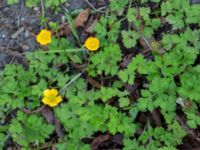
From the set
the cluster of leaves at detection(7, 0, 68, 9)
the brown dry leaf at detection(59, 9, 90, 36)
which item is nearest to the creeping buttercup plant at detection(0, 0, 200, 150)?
the brown dry leaf at detection(59, 9, 90, 36)

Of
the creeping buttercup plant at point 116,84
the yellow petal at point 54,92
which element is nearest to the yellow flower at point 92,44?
the creeping buttercup plant at point 116,84

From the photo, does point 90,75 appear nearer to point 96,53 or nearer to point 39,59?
point 96,53

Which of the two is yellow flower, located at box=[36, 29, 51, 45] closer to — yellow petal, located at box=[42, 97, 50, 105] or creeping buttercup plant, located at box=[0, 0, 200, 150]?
creeping buttercup plant, located at box=[0, 0, 200, 150]

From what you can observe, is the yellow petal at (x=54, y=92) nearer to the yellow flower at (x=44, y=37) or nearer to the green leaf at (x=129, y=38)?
the yellow flower at (x=44, y=37)

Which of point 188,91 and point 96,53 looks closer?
point 188,91

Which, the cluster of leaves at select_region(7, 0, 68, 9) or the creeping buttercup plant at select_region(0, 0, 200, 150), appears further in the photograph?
the cluster of leaves at select_region(7, 0, 68, 9)

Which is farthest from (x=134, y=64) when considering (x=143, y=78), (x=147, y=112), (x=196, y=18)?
(x=196, y=18)

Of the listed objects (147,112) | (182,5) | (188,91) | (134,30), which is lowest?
(147,112)
